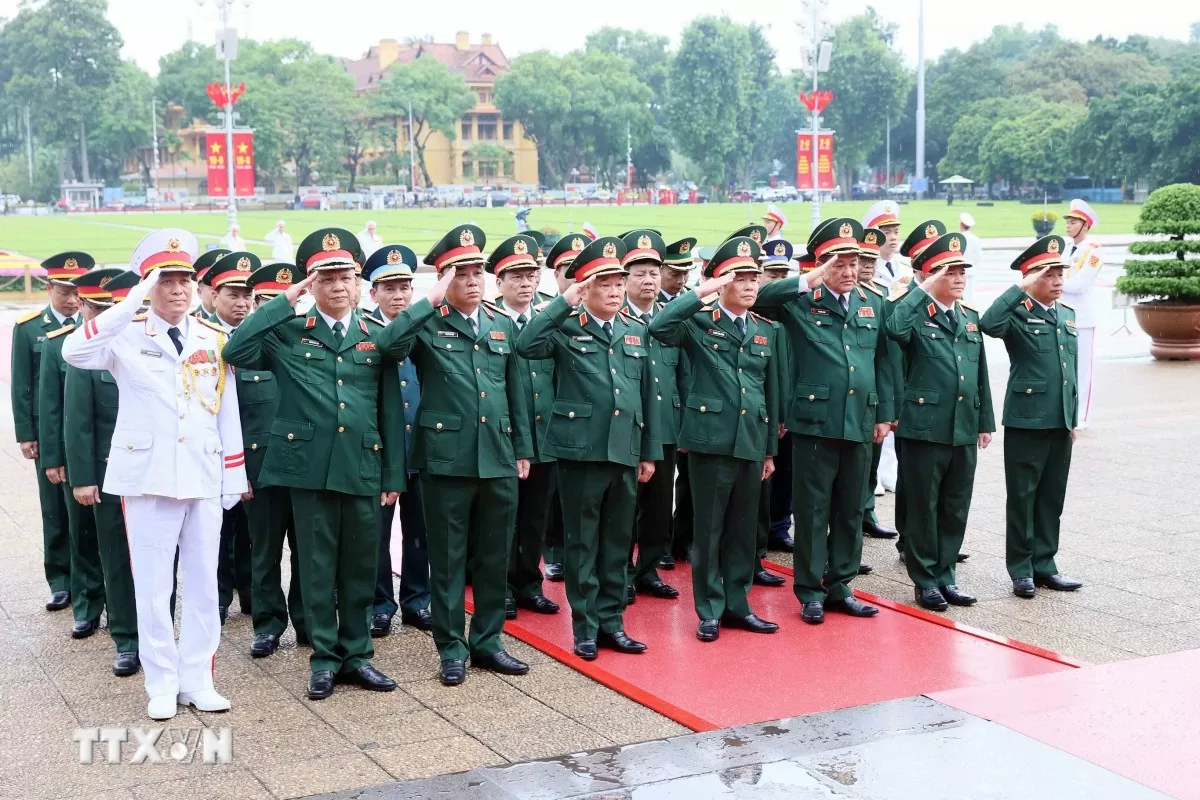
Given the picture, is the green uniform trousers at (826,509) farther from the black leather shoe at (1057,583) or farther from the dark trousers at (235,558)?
the dark trousers at (235,558)

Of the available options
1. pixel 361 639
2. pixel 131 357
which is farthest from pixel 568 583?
pixel 131 357

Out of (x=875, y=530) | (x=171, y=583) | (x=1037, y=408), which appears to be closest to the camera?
(x=171, y=583)

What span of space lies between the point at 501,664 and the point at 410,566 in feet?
3.53

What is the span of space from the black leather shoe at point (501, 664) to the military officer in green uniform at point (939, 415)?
2.28 metres

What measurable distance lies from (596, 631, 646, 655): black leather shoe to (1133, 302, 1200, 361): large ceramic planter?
12310 mm

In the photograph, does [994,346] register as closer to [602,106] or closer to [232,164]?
[232,164]

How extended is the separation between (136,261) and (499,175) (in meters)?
102

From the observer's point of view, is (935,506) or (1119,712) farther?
(935,506)

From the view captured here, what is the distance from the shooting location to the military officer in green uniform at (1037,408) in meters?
7.15

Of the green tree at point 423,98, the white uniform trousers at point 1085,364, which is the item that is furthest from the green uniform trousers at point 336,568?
the green tree at point 423,98

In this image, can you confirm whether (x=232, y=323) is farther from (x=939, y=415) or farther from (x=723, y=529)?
(x=939, y=415)

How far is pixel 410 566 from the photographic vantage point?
269 inches

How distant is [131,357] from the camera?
531 centimetres

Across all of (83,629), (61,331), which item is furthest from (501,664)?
(61,331)
